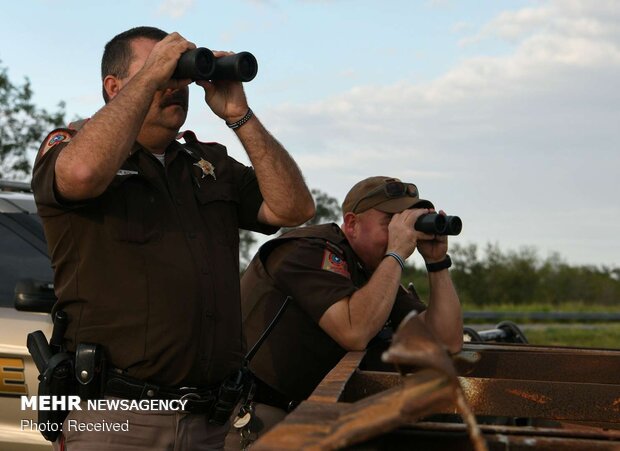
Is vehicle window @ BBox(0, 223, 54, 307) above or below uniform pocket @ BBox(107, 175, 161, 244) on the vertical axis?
→ below

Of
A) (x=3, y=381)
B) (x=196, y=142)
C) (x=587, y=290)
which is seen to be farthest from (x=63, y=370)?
(x=587, y=290)

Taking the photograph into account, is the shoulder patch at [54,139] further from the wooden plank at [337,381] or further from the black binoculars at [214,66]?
the wooden plank at [337,381]

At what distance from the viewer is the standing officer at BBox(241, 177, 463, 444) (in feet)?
12.6

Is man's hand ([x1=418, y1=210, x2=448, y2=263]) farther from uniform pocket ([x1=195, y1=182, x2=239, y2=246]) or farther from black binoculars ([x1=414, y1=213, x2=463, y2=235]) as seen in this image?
uniform pocket ([x1=195, y1=182, x2=239, y2=246])

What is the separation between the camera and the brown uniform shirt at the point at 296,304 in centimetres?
389

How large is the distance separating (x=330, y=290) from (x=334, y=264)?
182 millimetres

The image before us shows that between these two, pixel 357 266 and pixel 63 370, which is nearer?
pixel 63 370

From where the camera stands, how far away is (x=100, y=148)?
2.90m

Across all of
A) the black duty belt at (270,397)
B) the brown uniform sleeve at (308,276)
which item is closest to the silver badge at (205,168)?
the brown uniform sleeve at (308,276)

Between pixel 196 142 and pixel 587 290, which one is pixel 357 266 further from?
pixel 587 290

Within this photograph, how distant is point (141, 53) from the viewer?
3.31m

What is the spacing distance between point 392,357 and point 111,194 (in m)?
1.63

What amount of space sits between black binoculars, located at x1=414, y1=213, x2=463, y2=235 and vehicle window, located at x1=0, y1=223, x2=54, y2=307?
2019mm

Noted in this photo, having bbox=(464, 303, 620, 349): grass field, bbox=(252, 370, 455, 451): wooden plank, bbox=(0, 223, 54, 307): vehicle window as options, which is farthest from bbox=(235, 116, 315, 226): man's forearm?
bbox=(464, 303, 620, 349): grass field
